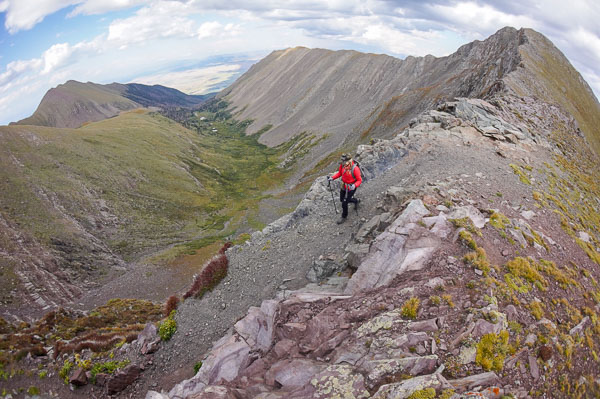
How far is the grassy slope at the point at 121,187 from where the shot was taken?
183 ft

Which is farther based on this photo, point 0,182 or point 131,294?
point 0,182

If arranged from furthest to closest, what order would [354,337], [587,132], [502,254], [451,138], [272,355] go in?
[587,132] < [451,138] < [502,254] < [272,355] < [354,337]

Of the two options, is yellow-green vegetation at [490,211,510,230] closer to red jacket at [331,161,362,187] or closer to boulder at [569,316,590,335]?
boulder at [569,316,590,335]

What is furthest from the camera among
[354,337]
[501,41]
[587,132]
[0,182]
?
[501,41]

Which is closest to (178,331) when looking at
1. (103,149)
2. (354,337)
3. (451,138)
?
(354,337)

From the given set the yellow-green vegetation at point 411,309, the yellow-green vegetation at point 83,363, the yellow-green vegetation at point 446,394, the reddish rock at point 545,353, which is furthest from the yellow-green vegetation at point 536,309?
the yellow-green vegetation at point 83,363

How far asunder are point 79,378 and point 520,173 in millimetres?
29010

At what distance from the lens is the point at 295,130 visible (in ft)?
474

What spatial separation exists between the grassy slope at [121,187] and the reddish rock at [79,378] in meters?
40.9

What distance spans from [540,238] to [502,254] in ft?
13.4

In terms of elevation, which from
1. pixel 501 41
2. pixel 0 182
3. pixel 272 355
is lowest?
pixel 272 355

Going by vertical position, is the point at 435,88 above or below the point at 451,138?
above

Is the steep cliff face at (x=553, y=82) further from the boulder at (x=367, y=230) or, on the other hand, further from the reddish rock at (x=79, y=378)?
the reddish rock at (x=79, y=378)

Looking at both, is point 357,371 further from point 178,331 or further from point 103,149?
point 103,149
